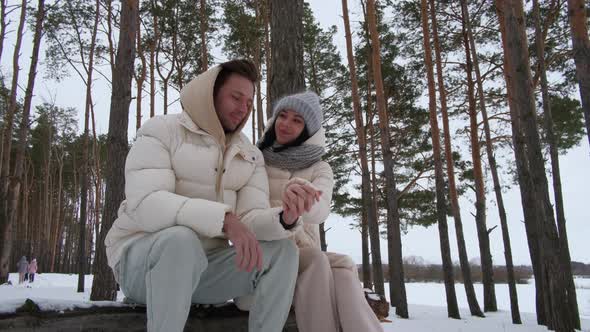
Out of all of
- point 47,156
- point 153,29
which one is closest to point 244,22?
point 153,29

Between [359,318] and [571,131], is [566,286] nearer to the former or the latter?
[359,318]

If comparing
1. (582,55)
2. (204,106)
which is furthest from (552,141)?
(204,106)

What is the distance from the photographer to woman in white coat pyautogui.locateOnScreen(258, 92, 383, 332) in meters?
1.72

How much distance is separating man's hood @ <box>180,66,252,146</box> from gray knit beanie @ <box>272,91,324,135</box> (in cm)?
43

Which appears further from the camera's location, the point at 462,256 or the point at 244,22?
the point at 244,22

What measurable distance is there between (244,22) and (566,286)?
34.3ft

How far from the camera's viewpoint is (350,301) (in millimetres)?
1727

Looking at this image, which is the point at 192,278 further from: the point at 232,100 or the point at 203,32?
the point at 203,32

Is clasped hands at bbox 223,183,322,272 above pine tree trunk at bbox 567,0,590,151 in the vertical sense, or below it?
below

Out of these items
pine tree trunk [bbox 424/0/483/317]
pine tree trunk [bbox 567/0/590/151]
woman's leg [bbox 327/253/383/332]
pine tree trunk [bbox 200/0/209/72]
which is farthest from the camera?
pine tree trunk [bbox 200/0/209/72]

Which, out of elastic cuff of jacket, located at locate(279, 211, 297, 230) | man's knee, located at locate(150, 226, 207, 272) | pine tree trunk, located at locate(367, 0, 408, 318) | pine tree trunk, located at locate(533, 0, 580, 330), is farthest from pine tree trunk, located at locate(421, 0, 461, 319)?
man's knee, located at locate(150, 226, 207, 272)

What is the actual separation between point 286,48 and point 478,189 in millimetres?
8441

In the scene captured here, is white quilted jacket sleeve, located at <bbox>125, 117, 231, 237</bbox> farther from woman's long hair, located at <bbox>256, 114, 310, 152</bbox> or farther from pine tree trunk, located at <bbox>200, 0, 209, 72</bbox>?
pine tree trunk, located at <bbox>200, 0, 209, 72</bbox>

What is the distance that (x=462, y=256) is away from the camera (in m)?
10.2
